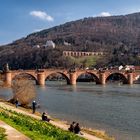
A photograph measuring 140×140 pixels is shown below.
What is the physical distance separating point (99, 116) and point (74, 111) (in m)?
6.87

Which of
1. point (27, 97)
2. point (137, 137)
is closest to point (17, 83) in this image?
point (27, 97)

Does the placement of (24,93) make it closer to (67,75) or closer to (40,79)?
(40,79)

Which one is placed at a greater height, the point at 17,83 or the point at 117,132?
the point at 17,83

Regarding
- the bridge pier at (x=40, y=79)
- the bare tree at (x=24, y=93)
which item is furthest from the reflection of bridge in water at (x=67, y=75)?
the bare tree at (x=24, y=93)

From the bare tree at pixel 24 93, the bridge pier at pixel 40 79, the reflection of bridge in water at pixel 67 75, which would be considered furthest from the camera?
the bridge pier at pixel 40 79

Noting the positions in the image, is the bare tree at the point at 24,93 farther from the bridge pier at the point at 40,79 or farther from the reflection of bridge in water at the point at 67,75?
the bridge pier at the point at 40,79

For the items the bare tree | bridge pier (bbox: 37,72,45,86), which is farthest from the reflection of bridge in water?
the bare tree

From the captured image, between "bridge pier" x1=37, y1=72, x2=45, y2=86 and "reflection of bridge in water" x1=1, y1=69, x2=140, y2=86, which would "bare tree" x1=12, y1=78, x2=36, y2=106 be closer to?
"reflection of bridge in water" x1=1, y1=69, x2=140, y2=86

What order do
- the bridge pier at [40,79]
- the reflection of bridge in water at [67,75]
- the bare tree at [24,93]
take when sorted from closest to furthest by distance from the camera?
1. the bare tree at [24,93]
2. the reflection of bridge in water at [67,75]
3. the bridge pier at [40,79]

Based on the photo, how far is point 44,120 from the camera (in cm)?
3728

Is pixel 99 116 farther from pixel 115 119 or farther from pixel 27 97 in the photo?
pixel 27 97

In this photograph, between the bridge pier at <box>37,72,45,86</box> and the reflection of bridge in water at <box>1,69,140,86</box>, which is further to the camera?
the bridge pier at <box>37,72,45,86</box>

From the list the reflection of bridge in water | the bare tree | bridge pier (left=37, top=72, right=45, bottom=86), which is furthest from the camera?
bridge pier (left=37, top=72, right=45, bottom=86)

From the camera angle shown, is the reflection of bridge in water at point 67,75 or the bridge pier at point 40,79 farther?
the bridge pier at point 40,79
